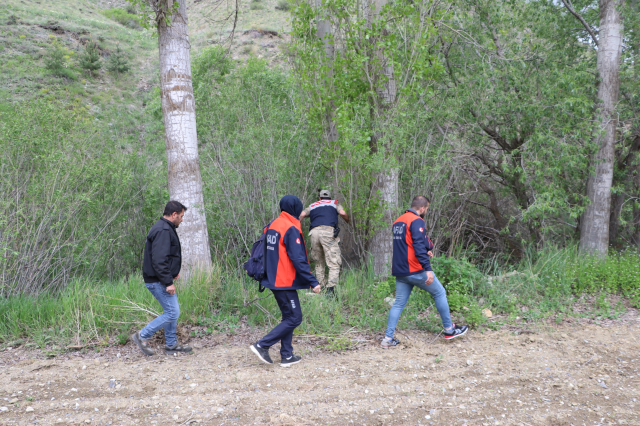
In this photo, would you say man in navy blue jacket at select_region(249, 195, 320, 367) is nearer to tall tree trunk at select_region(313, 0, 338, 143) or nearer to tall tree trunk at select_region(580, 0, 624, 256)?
tall tree trunk at select_region(313, 0, 338, 143)

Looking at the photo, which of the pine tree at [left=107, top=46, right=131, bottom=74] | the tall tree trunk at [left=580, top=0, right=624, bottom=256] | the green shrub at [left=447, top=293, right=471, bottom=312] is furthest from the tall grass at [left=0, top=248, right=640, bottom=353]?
the pine tree at [left=107, top=46, right=131, bottom=74]

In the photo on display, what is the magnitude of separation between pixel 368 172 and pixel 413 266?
8.27 ft

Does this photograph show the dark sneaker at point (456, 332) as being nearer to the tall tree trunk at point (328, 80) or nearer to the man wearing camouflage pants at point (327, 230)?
the man wearing camouflage pants at point (327, 230)

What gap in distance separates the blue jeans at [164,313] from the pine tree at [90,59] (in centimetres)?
2842

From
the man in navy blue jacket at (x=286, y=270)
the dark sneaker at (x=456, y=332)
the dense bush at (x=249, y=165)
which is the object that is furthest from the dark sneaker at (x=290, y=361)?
the dense bush at (x=249, y=165)

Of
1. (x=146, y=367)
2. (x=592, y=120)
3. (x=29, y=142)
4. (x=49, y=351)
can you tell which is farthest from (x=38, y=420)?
(x=592, y=120)

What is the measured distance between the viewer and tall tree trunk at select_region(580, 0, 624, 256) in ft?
23.3

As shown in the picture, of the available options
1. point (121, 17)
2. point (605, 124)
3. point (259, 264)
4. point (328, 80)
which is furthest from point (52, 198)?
point (121, 17)

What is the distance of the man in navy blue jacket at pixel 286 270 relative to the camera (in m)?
4.15

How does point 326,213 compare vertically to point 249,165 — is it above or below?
below

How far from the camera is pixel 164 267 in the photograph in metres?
4.24

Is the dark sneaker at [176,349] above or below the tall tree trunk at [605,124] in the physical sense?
below

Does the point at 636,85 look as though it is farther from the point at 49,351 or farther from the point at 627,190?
the point at 49,351

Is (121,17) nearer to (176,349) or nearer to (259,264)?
(176,349)
